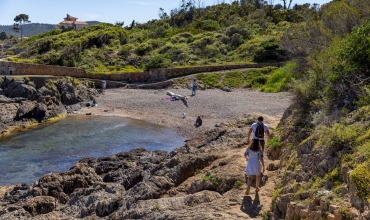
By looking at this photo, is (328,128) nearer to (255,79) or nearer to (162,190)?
(162,190)

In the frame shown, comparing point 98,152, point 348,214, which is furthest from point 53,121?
point 348,214

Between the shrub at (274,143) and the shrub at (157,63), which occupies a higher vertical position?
the shrub at (157,63)

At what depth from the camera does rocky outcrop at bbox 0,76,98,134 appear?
31547 mm

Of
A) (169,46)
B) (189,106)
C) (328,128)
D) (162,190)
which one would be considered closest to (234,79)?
(189,106)

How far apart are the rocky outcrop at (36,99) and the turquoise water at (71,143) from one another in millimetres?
2144

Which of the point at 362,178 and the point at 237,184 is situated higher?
the point at 362,178

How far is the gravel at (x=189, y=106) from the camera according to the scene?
2998 centimetres

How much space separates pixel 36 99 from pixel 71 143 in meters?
10.1

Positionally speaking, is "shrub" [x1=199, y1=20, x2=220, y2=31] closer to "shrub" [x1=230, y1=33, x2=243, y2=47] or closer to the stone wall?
"shrub" [x1=230, y1=33, x2=243, y2=47]

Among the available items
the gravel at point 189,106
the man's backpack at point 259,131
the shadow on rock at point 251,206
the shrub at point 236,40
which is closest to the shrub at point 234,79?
the gravel at point 189,106

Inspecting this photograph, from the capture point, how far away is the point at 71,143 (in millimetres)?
26344

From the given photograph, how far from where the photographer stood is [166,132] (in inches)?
1127

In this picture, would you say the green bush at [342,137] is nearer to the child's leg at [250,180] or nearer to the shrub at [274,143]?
the child's leg at [250,180]

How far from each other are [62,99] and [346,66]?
3002 centimetres
